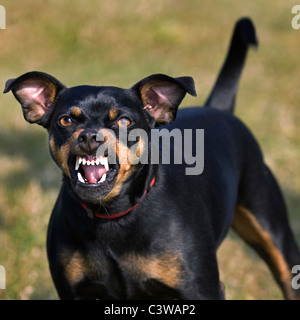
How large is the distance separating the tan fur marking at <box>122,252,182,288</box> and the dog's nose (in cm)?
71

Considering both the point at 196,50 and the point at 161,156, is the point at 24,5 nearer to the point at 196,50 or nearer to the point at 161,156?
the point at 196,50

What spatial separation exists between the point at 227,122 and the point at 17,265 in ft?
6.99

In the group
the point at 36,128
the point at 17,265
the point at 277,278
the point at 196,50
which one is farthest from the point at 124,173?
the point at 196,50

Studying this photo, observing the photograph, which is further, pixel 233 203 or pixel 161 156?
pixel 233 203

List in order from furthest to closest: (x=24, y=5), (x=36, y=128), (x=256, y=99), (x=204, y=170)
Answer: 1. (x=24, y=5)
2. (x=256, y=99)
3. (x=36, y=128)
4. (x=204, y=170)

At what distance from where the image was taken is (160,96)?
4.06 meters

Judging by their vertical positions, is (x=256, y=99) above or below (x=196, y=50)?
below

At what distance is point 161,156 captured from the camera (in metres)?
4.13

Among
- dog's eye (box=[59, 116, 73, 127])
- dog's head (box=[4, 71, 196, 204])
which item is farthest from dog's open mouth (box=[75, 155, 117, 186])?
dog's eye (box=[59, 116, 73, 127])

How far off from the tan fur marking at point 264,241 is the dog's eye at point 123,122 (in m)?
1.49

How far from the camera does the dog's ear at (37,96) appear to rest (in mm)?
4078

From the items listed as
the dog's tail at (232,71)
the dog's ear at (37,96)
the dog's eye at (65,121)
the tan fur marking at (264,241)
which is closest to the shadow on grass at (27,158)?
the dog's tail at (232,71)

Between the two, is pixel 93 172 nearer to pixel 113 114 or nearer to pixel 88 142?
pixel 88 142

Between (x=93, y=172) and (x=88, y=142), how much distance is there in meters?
0.23
